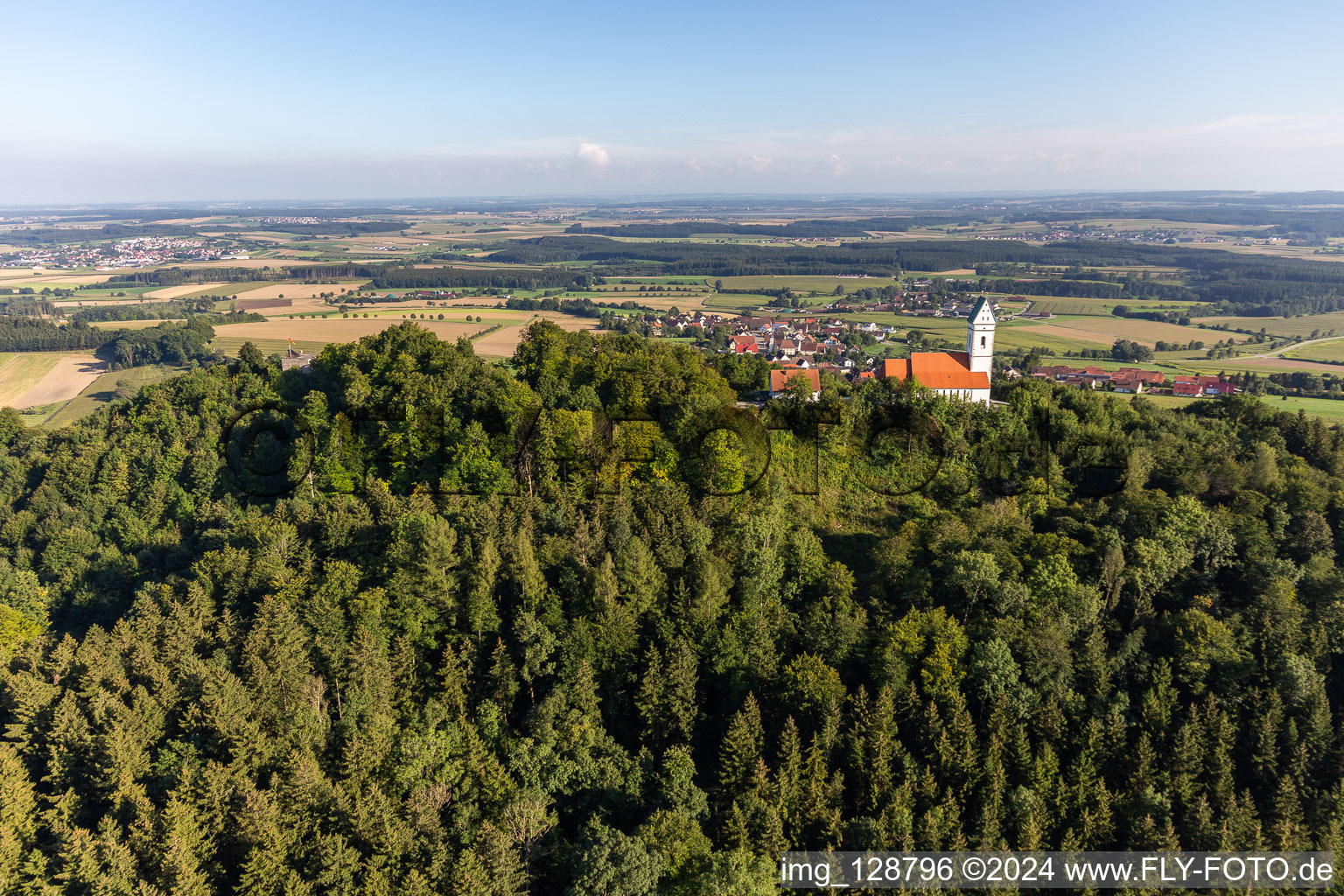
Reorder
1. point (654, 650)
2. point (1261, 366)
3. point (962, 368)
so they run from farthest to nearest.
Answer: point (1261, 366)
point (962, 368)
point (654, 650)

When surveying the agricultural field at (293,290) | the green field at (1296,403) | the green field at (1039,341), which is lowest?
the green field at (1296,403)

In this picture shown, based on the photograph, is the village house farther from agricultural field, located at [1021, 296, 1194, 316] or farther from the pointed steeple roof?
agricultural field, located at [1021, 296, 1194, 316]

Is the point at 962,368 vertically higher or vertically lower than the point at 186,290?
lower

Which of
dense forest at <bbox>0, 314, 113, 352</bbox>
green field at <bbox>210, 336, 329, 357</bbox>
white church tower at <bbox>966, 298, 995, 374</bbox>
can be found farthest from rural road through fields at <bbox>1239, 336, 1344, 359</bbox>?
dense forest at <bbox>0, 314, 113, 352</bbox>

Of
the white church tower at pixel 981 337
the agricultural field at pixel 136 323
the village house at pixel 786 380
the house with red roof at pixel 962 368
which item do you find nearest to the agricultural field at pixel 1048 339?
the white church tower at pixel 981 337

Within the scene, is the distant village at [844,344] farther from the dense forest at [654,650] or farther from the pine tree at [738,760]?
the pine tree at [738,760]

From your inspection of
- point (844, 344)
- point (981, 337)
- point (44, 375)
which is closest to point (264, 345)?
point (44, 375)

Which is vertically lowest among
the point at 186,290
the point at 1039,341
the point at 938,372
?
the point at 938,372

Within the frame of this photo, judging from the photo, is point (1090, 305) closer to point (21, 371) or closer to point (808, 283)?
point (808, 283)

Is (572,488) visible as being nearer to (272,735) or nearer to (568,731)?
(568,731)
